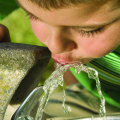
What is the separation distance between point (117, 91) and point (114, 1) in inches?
16.0

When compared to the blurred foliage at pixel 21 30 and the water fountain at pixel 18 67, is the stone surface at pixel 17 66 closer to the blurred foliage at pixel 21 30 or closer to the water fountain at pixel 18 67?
the water fountain at pixel 18 67

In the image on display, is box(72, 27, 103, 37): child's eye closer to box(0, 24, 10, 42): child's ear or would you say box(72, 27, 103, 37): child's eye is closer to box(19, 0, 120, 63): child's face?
box(19, 0, 120, 63): child's face

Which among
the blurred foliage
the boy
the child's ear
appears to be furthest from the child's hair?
the blurred foliage

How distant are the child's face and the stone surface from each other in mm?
26

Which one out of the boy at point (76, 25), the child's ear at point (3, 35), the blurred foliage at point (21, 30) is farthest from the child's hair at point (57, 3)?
the blurred foliage at point (21, 30)

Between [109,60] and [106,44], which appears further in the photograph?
[109,60]

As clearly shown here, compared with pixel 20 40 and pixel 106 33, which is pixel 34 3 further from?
pixel 20 40

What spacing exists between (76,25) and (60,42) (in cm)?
4

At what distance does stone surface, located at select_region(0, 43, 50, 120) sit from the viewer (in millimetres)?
345

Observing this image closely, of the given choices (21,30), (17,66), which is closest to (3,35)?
(17,66)

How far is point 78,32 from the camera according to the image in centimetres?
32

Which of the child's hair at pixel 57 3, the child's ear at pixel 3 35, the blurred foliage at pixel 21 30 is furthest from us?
the blurred foliage at pixel 21 30

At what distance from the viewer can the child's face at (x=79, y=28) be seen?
0.28 m

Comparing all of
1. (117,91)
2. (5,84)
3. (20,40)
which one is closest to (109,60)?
(117,91)
